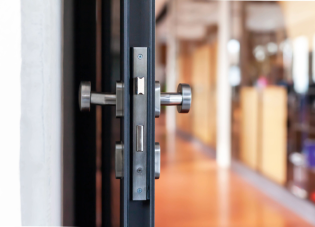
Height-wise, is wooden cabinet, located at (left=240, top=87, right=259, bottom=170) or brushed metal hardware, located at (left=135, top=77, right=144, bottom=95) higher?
brushed metal hardware, located at (left=135, top=77, right=144, bottom=95)

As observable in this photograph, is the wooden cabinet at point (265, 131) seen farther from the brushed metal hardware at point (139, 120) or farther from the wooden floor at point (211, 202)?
the brushed metal hardware at point (139, 120)

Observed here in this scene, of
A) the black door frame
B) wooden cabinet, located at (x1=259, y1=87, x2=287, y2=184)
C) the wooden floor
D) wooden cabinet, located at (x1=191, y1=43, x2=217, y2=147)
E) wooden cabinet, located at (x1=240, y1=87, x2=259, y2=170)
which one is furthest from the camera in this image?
wooden cabinet, located at (x1=191, y1=43, x2=217, y2=147)

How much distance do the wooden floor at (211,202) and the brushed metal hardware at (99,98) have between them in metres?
2.17

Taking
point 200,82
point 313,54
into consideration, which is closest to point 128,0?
point 313,54

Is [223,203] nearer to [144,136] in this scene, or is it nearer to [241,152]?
[241,152]

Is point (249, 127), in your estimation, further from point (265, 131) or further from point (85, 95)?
point (85, 95)

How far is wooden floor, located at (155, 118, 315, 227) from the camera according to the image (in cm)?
265

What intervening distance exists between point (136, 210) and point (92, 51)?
55 cm

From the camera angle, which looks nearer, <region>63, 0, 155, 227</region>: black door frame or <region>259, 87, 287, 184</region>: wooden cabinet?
<region>63, 0, 155, 227</region>: black door frame

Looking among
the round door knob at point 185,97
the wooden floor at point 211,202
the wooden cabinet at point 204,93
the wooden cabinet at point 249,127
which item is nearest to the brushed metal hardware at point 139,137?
the round door knob at point 185,97

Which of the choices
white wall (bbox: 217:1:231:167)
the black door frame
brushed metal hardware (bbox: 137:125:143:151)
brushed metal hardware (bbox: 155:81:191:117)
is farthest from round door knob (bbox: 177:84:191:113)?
white wall (bbox: 217:1:231:167)

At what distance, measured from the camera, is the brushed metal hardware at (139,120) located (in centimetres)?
51
